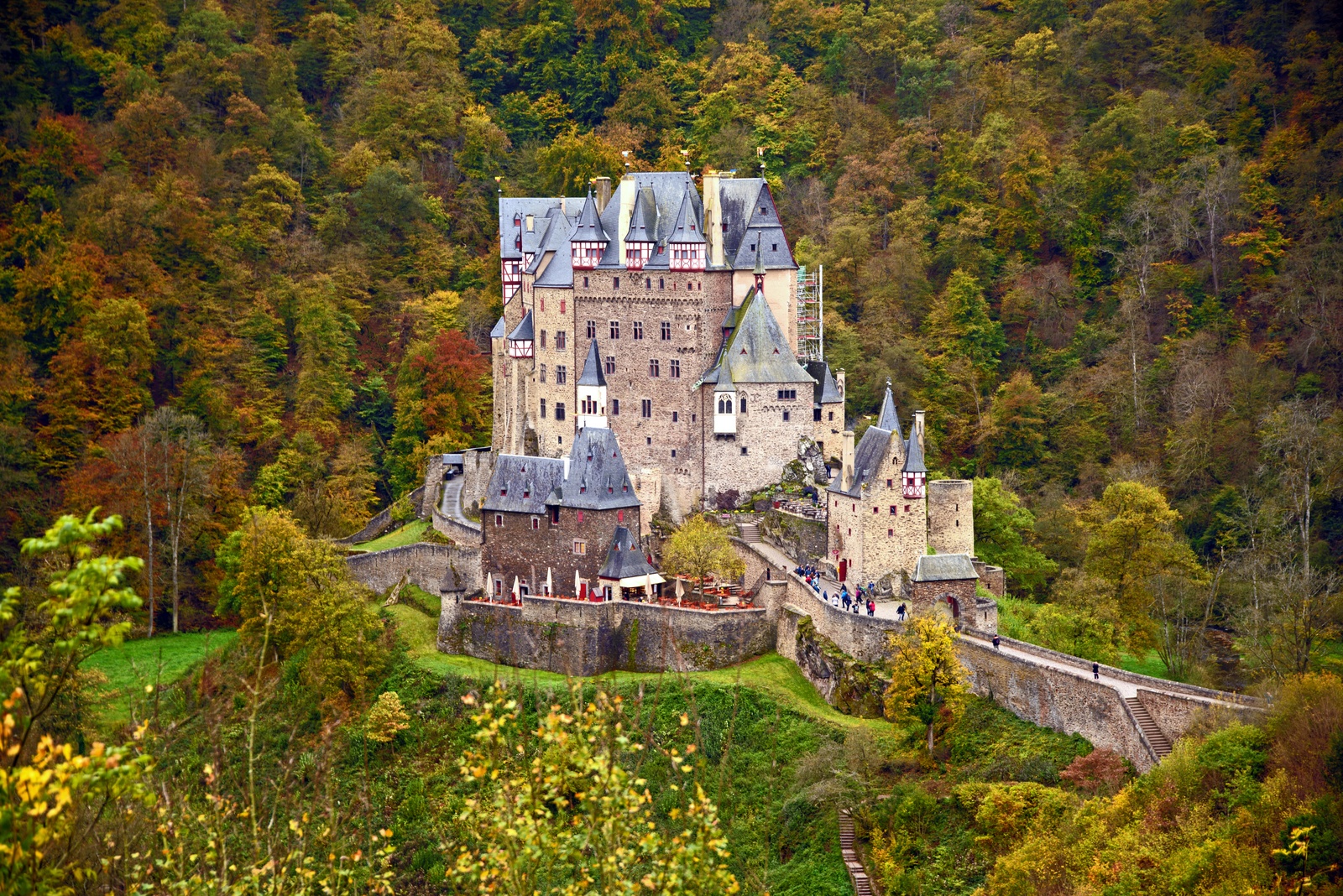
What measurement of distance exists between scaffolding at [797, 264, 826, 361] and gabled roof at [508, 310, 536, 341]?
356 inches

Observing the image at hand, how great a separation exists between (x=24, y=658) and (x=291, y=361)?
170 ft

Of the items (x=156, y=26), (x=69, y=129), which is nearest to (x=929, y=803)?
(x=69, y=129)

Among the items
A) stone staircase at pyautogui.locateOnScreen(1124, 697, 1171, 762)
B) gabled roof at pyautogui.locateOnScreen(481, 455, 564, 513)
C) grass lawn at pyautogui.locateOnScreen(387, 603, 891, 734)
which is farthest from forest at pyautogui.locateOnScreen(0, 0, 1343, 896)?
gabled roof at pyautogui.locateOnScreen(481, 455, 564, 513)

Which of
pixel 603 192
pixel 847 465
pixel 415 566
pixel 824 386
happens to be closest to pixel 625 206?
pixel 603 192

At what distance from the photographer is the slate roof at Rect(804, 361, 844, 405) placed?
51656mm

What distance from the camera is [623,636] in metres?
46.6

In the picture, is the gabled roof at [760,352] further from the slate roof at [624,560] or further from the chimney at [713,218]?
the slate roof at [624,560]

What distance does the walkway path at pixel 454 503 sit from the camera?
5394 centimetres

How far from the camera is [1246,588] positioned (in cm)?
4719

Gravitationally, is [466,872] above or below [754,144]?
below

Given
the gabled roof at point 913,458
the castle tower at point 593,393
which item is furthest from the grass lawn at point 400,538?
the gabled roof at point 913,458

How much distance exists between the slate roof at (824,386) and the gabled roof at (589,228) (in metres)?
8.21

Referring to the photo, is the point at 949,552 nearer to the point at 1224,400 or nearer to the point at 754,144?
the point at 1224,400

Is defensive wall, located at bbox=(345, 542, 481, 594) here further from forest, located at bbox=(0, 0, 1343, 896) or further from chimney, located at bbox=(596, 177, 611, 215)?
chimney, located at bbox=(596, 177, 611, 215)
